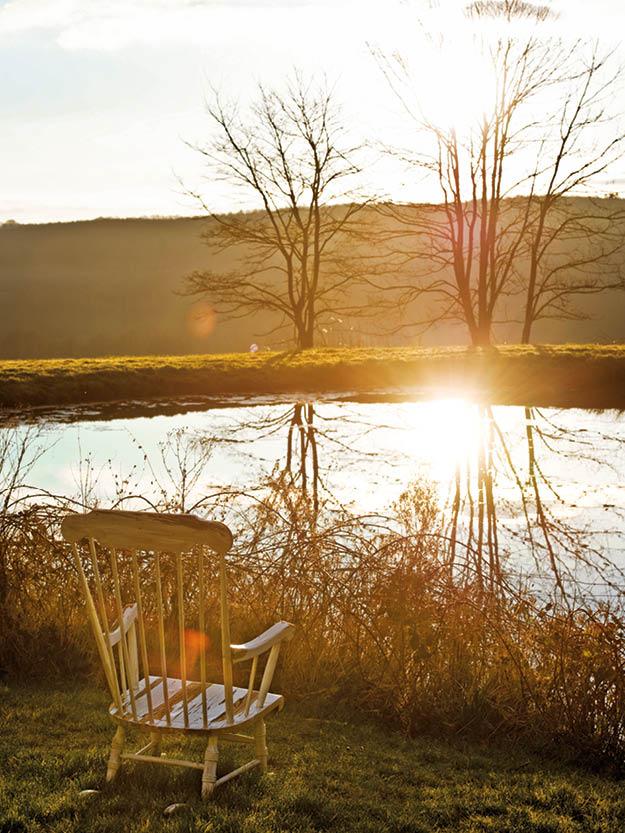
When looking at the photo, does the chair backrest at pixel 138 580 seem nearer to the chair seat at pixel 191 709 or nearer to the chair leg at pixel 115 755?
the chair seat at pixel 191 709

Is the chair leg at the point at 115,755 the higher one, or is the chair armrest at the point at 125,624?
the chair armrest at the point at 125,624

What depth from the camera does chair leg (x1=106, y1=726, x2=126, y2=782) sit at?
17.1ft

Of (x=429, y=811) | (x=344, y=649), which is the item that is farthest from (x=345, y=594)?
(x=429, y=811)

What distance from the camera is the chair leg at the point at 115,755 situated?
5211mm

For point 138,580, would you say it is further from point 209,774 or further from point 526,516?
point 526,516

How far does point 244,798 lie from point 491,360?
24139mm

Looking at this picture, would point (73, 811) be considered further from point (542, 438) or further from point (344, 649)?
point (542, 438)

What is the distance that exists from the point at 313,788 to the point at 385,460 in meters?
12.1

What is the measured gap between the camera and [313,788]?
5.46 meters

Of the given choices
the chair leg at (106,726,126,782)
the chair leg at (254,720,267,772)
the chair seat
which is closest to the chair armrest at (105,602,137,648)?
the chair seat

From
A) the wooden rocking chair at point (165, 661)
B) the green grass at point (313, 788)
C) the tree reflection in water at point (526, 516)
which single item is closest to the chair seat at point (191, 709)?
the wooden rocking chair at point (165, 661)

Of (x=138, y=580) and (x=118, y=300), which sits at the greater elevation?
(x=118, y=300)

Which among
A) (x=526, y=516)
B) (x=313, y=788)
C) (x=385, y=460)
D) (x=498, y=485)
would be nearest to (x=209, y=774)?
(x=313, y=788)

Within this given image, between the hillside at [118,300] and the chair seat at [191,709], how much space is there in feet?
151
